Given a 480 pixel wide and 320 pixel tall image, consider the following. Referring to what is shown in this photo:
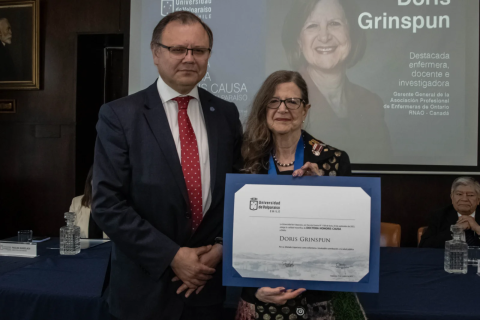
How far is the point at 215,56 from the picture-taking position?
4.59 meters

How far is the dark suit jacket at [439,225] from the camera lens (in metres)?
3.19

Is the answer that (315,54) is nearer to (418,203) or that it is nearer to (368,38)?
(368,38)

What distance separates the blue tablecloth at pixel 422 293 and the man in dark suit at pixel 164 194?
0.68 metres

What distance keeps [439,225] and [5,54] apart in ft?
17.3

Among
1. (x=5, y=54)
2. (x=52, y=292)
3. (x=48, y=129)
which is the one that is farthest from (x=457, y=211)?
(x=5, y=54)

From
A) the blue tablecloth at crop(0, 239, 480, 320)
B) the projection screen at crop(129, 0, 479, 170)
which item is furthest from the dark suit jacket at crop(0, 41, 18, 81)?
the blue tablecloth at crop(0, 239, 480, 320)

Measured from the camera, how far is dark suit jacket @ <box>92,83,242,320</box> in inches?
57.2

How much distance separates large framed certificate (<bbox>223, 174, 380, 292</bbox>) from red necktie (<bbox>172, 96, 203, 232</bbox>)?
179 millimetres

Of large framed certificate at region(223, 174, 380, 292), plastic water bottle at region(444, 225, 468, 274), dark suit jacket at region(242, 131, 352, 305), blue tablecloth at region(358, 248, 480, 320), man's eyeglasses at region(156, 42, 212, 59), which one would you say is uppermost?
man's eyeglasses at region(156, 42, 212, 59)

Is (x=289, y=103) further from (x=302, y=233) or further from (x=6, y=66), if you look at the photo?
Result: (x=6, y=66)

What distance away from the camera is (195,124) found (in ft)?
5.43

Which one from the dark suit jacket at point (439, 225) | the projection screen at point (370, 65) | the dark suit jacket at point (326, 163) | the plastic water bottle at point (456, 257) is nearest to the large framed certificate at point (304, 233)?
the dark suit jacket at point (326, 163)

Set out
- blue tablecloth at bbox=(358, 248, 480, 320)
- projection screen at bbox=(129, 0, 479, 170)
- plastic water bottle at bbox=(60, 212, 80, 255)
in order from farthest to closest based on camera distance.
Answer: projection screen at bbox=(129, 0, 479, 170)
plastic water bottle at bbox=(60, 212, 80, 255)
blue tablecloth at bbox=(358, 248, 480, 320)

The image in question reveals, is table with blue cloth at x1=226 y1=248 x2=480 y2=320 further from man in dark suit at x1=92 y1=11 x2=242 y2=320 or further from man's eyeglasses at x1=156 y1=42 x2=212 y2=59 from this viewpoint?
man's eyeglasses at x1=156 y1=42 x2=212 y2=59
